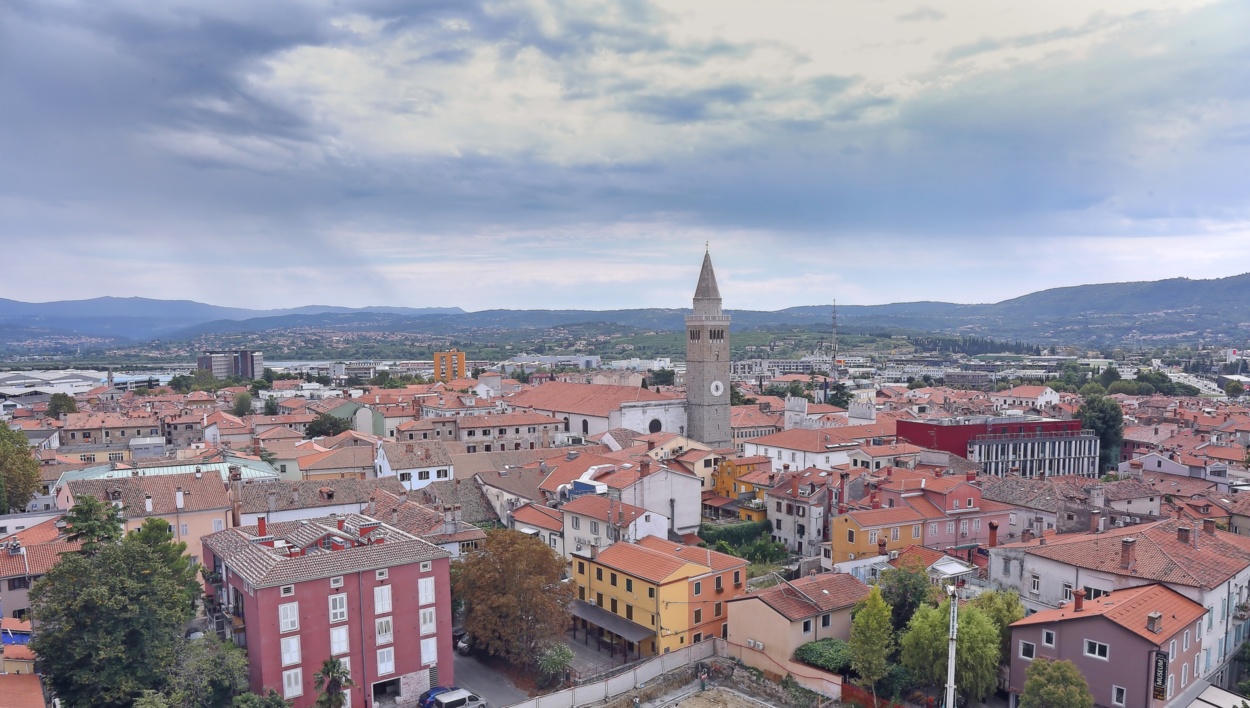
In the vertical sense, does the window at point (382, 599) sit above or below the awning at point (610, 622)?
above

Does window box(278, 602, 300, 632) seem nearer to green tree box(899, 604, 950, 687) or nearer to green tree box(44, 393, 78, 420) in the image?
green tree box(899, 604, 950, 687)

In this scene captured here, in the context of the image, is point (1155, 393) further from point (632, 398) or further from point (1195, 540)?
point (1195, 540)

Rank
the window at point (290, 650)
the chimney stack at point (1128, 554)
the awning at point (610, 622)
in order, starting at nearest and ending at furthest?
the window at point (290, 650) < the chimney stack at point (1128, 554) < the awning at point (610, 622)

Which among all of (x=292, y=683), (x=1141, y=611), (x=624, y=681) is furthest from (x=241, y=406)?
(x=1141, y=611)


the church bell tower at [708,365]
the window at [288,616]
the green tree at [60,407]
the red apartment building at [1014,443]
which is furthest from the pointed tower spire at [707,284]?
the green tree at [60,407]

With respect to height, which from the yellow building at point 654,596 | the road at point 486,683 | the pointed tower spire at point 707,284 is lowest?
the road at point 486,683

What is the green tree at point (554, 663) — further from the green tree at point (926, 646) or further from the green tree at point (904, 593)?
the green tree at point (904, 593)

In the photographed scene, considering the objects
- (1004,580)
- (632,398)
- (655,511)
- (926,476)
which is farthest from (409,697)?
(632,398)
